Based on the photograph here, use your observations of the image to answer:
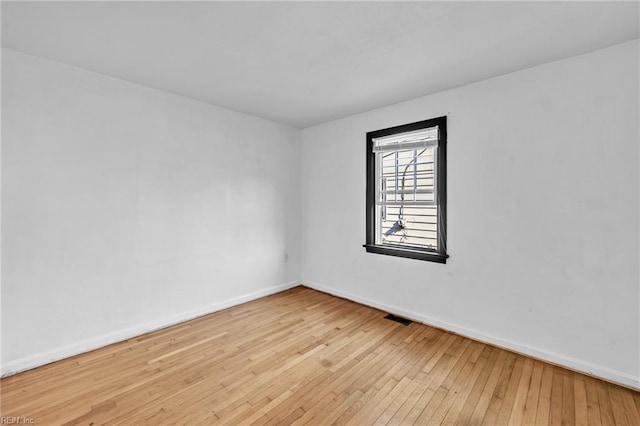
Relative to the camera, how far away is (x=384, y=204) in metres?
3.72

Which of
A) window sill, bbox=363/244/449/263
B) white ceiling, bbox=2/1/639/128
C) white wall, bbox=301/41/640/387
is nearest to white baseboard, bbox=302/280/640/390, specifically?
white wall, bbox=301/41/640/387

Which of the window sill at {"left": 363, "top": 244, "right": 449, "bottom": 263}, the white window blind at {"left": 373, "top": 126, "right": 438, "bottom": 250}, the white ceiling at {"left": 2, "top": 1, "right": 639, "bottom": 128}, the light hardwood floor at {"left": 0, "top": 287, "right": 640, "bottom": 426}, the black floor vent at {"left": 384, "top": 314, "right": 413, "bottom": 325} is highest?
the white ceiling at {"left": 2, "top": 1, "right": 639, "bottom": 128}

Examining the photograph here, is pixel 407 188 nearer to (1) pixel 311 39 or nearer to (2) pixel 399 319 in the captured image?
(2) pixel 399 319

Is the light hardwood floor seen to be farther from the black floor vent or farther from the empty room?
the black floor vent

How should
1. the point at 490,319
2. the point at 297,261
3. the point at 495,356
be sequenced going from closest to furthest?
the point at 495,356, the point at 490,319, the point at 297,261

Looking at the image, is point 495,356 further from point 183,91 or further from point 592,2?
point 183,91

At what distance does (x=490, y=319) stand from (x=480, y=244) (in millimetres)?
738

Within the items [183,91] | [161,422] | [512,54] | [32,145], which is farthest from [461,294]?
[32,145]

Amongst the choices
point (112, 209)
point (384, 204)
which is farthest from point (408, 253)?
point (112, 209)

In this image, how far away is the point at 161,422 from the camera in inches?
69.1

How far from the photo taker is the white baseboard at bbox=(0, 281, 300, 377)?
2.30 meters

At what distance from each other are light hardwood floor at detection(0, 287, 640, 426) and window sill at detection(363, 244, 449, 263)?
31.0 inches

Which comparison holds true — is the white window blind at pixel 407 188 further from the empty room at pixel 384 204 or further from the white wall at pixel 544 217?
the white wall at pixel 544 217

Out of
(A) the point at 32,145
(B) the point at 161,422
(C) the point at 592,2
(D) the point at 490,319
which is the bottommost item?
(B) the point at 161,422
